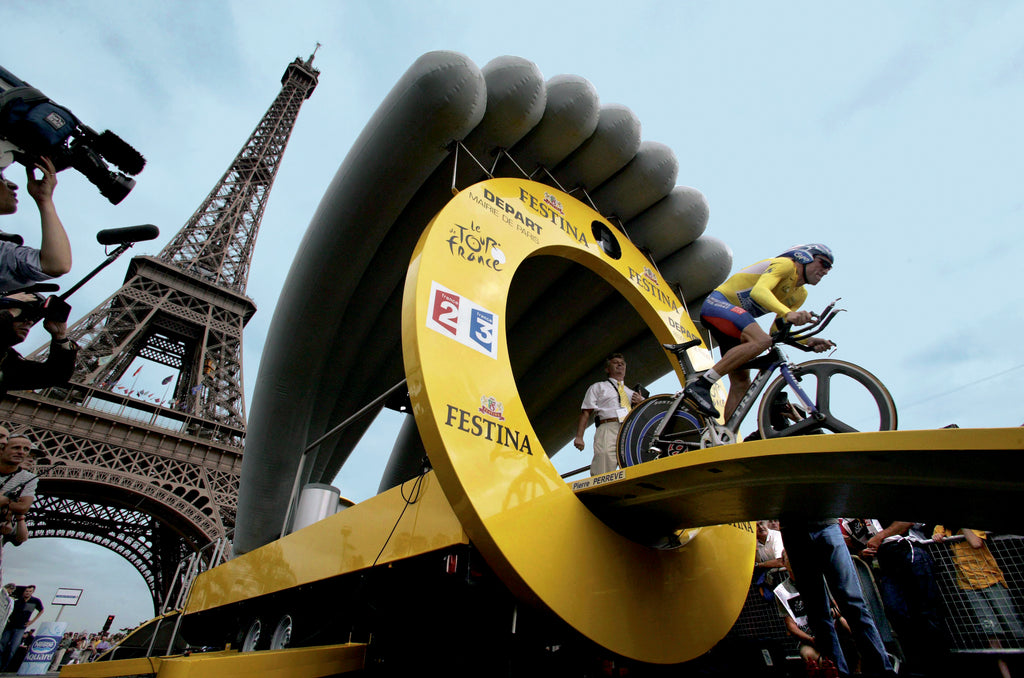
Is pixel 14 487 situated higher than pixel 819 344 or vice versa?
pixel 819 344

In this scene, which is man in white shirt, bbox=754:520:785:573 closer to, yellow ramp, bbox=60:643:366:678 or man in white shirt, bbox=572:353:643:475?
man in white shirt, bbox=572:353:643:475

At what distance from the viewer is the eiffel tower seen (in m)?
21.5

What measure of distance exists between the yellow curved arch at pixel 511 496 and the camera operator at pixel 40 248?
1689mm

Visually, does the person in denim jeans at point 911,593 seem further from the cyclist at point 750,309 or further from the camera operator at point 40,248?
the camera operator at point 40,248

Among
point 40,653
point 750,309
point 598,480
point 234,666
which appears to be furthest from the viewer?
point 40,653

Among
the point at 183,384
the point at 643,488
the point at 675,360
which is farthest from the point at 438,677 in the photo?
the point at 183,384

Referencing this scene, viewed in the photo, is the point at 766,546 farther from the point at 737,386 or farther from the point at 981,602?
the point at 737,386

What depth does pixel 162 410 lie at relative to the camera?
2517 cm

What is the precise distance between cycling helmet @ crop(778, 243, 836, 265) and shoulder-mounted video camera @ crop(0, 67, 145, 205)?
14.0 ft

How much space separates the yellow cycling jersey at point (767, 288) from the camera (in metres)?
3.42

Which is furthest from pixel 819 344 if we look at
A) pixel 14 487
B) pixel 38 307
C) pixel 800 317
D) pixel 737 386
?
pixel 14 487

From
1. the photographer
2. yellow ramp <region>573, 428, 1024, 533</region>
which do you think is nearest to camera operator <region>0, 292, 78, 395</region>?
the photographer

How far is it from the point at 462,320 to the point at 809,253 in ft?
8.58

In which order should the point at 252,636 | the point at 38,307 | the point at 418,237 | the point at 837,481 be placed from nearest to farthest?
the point at 38,307 < the point at 837,481 < the point at 252,636 < the point at 418,237
